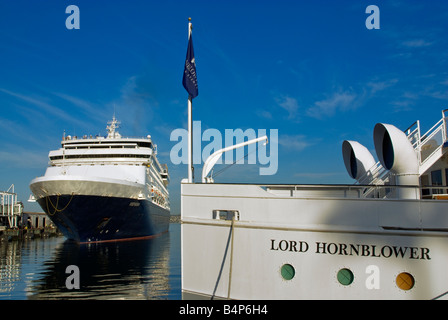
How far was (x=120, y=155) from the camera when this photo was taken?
154 feet

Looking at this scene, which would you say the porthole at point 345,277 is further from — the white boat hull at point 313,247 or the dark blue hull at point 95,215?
the dark blue hull at point 95,215

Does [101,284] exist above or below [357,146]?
below

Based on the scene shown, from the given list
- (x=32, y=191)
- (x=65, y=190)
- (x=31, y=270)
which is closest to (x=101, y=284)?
(x=31, y=270)

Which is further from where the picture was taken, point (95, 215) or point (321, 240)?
point (95, 215)

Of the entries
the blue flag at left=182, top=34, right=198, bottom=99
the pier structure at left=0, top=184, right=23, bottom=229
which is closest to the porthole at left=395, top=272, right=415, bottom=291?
the blue flag at left=182, top=34, right=198, bottom=99

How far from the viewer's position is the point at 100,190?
114 ft

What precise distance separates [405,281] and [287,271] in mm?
2586

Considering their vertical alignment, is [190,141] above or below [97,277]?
above

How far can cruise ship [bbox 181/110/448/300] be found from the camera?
8008 millimetres

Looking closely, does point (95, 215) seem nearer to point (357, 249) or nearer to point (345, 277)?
point (345, 277)

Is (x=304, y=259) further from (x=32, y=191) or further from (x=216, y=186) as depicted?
(x=32, y=191)

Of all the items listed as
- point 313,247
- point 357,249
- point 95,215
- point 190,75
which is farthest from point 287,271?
point 95,215

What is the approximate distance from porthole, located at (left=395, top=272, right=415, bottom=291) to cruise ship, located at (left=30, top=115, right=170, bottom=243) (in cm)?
3088

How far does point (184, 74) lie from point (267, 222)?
5585mm
